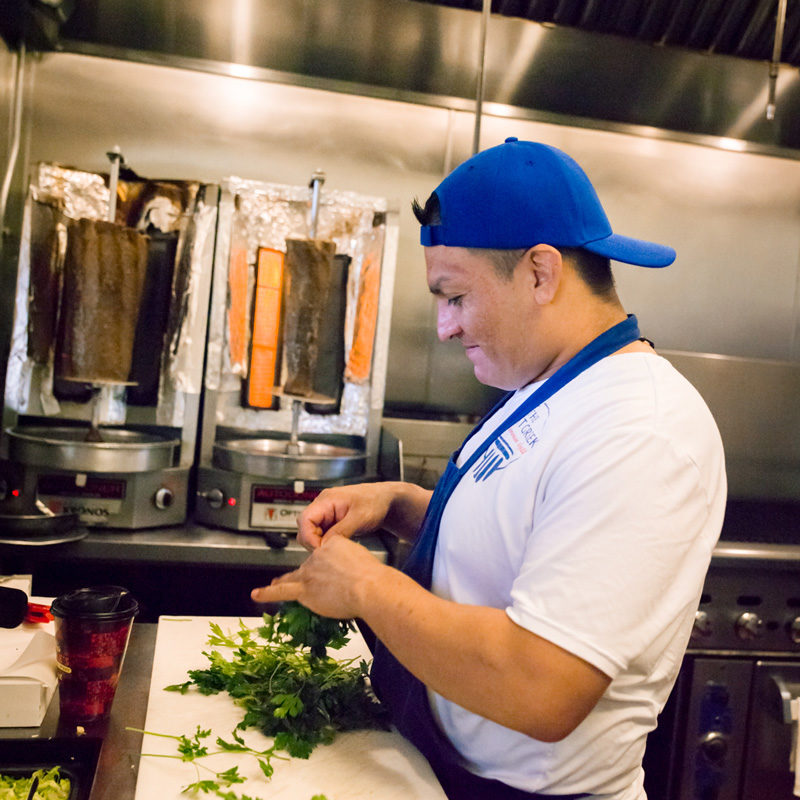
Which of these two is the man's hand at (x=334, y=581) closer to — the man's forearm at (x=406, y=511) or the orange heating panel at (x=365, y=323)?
the man's forearm at (x=406, y=511)

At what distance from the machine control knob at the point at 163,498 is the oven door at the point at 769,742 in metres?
1.75

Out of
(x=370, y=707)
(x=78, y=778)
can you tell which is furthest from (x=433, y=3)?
(x=78, y=778)

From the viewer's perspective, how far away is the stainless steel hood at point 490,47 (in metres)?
2.69

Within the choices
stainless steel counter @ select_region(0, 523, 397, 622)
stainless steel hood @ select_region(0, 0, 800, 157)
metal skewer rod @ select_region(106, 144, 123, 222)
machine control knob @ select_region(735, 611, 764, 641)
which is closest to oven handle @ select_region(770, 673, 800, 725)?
machine control knob @ select_region(735, 611, 764, 641)

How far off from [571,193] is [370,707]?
0.82 meters

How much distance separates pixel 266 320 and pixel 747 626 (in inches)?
66.0

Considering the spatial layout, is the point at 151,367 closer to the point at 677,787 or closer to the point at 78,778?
the point at 78,778

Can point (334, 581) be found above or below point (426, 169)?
below

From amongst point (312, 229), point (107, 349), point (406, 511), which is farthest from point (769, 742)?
point (107, 349)

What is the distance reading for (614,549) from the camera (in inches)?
35.0

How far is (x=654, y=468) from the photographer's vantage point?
3.04 feet

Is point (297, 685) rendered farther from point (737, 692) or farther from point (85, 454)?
point (737, 692)

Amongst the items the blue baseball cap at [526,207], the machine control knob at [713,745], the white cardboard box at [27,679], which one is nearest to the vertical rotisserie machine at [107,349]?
the white cardboard box at [27,679]

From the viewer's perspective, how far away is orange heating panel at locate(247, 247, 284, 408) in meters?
2.39
